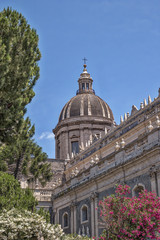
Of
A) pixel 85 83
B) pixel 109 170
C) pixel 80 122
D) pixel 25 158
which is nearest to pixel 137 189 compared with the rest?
pixel 109 170

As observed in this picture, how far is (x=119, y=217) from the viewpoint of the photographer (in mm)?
17688

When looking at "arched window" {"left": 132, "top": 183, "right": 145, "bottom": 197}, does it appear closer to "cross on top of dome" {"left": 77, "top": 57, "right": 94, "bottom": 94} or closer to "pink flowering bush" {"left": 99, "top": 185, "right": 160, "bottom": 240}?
"pink flowering bush" {"left": 99, "top": 185, "right": 160, "bottom": 240}

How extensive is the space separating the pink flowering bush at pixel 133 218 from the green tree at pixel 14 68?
6.16 metres

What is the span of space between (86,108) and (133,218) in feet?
136

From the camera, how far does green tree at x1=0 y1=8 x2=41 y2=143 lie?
16.7 meters

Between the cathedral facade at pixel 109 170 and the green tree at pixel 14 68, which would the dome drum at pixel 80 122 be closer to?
the cathedral facade at pixel 109 170

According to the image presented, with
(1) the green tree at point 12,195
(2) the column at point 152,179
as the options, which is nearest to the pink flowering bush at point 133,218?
(2) the column at point 152,179

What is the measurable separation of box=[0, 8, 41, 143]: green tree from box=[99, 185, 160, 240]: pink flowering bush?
6165 mm

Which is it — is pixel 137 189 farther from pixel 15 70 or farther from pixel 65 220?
pixel 65 220

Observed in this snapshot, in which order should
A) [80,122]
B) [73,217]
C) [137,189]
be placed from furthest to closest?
[80,122] < [73,217] < [137,189]

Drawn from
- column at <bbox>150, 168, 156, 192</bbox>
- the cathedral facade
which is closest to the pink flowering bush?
the cathedral facade

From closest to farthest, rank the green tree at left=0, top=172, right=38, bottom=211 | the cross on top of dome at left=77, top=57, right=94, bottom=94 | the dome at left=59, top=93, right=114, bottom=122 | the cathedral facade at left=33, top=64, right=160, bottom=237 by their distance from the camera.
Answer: the cathedral facade at left=33, top=64, right=160, bottom=237 → the green tree at left=0, top=172, right=38, bottom=211 → the dome at left=59, top=93, right=114, bottom=122 → the cross on top of dome at left=77, top=57, right=94, bottom=94

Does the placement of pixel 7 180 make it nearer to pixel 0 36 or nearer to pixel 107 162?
pixel 107 162

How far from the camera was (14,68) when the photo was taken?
55.6 feet
